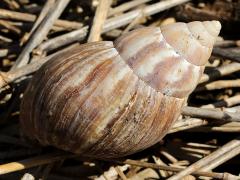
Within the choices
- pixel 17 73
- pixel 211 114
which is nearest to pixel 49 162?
pixel 17 73

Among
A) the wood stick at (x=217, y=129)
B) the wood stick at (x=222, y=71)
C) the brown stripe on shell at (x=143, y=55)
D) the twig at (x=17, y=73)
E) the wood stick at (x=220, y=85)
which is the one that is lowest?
the wood stick at (x=217, y=129)

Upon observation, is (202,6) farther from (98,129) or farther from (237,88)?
(98,129)

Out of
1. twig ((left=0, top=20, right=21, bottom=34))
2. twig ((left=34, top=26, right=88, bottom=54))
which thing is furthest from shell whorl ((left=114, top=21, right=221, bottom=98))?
twig ((left=0, top=20, right=21, bottom=34))

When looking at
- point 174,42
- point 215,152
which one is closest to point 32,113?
point 174,42

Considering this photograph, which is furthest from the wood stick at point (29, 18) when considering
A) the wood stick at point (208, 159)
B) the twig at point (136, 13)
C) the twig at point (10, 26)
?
the wood stick at point (208, 159)

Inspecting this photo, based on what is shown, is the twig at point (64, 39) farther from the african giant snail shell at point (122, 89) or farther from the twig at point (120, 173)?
the twig at point (120, 173)
